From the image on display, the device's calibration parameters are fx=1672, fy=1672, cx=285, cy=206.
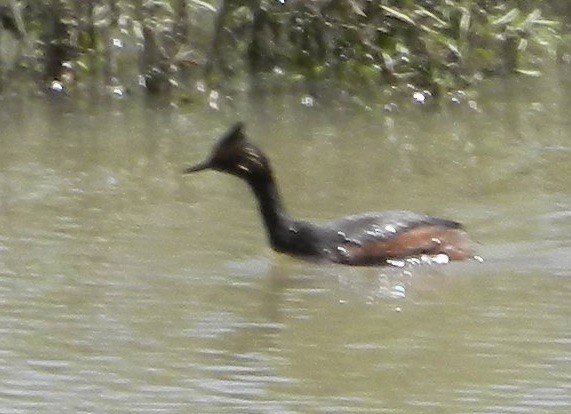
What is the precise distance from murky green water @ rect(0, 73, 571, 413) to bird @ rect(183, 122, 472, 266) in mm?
117

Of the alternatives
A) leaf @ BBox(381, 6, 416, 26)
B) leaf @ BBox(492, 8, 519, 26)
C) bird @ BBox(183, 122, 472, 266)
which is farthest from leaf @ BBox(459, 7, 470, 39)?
bird @ BBox(183, 122, 472, 266)

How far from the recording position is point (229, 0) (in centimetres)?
1602

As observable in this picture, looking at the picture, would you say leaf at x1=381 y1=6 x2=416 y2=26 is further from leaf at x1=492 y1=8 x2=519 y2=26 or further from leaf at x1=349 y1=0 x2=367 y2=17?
leaf at x1=492 y1=8 x2=519 y2=26

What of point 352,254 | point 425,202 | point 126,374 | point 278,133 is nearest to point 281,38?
point 278,133

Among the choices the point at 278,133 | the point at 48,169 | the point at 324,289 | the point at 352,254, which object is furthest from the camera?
the point at 278,133

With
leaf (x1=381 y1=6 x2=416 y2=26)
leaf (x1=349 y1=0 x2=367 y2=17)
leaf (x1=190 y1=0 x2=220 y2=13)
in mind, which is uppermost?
leaf (x1=381 y1=6 x2=416 y2=26)

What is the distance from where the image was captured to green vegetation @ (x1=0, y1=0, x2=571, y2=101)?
15.7 m

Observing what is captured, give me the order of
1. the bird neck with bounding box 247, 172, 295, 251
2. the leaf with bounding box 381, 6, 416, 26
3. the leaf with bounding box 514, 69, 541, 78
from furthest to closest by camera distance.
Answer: the leaf with bounding box 514, 69, 541, 78 < the leaf with bounding box 381, 6, 416, 26 < the bird neck with bounding box 247, 172, 295, 251

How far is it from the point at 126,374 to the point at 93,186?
4671mm

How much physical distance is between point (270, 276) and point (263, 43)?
299 inches

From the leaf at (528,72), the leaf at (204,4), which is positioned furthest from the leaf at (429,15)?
the leaf at (204,4)

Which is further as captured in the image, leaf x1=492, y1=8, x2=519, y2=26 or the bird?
leaf x1=492, y1=8, x2=519, y2=26

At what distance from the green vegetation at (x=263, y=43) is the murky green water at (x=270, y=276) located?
0.89 metres

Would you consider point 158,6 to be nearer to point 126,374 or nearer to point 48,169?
point 48,169
